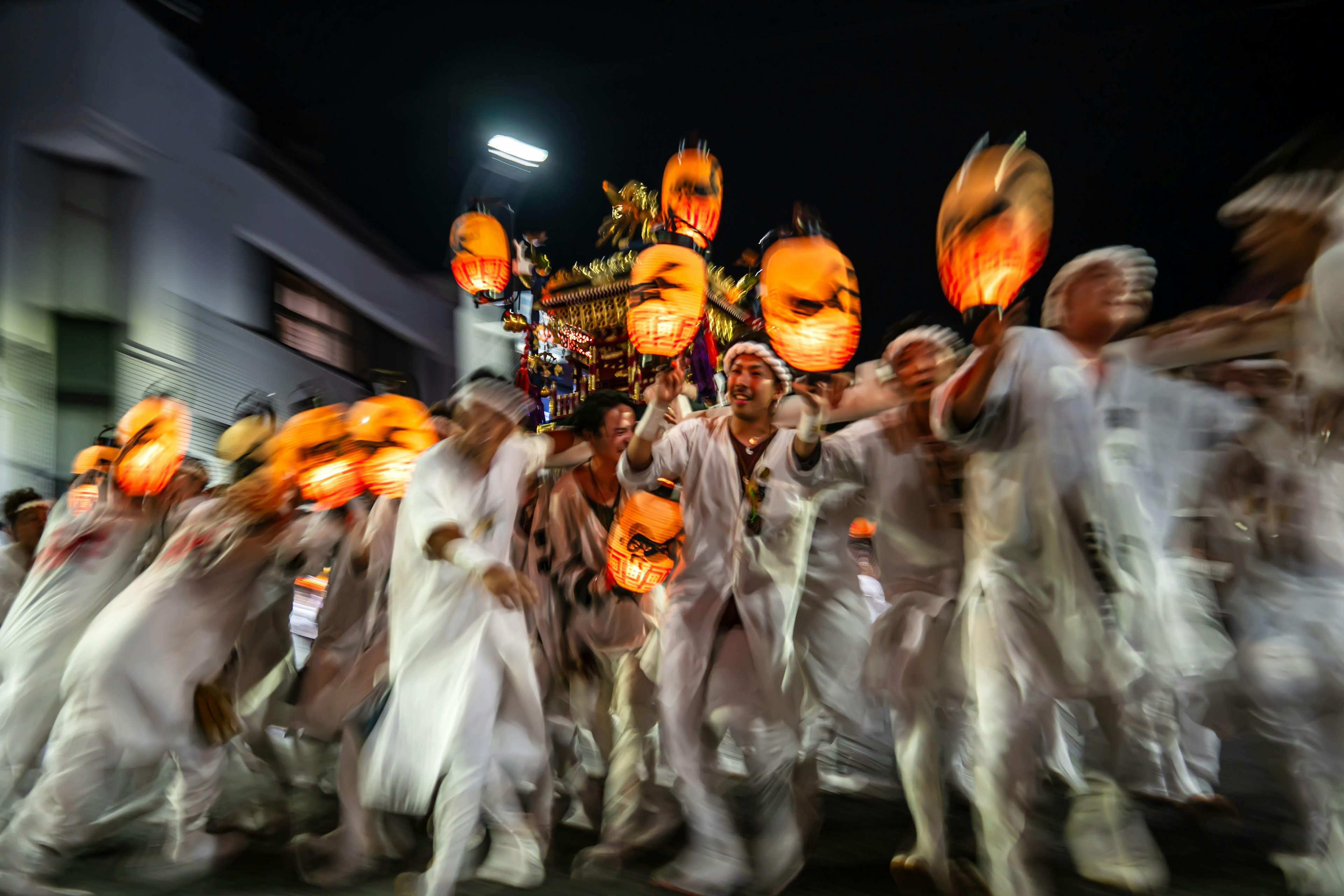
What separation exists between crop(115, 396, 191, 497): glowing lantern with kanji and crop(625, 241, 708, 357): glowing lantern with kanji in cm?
217

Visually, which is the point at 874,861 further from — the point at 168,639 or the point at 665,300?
the point at 168,639

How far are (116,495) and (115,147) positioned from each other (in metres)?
8.37

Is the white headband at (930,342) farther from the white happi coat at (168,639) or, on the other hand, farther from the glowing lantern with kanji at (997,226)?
the white happi coat at (168,639)

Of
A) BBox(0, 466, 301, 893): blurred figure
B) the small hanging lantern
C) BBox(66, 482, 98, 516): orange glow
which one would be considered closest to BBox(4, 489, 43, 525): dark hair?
BBox(66, 482, 98, 516): orange glow

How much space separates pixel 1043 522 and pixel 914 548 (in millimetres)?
727

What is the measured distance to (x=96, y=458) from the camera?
461 centimetres

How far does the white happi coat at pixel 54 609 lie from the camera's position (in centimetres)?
359

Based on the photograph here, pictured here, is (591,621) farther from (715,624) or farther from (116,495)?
(116,495)

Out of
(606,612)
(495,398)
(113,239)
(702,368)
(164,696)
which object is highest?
(113,239)

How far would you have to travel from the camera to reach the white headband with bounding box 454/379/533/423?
320 centimetres

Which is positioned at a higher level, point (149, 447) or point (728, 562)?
point (149, 447)

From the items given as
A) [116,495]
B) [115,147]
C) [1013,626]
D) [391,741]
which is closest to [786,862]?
[1013,626]

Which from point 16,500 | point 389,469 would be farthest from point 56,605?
point 16,500

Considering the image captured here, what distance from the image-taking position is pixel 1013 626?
8.63 ft
